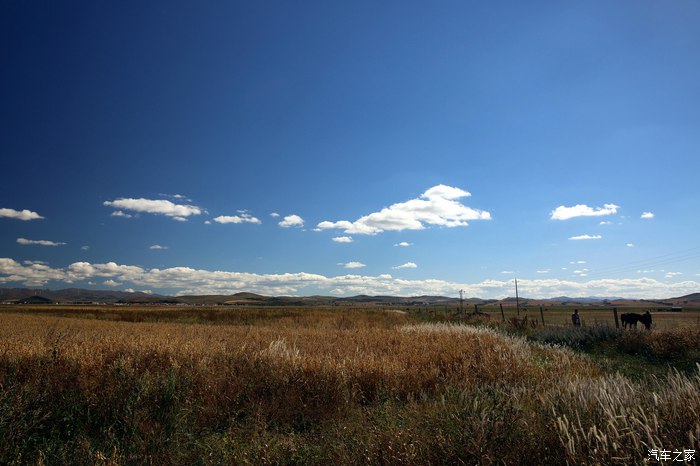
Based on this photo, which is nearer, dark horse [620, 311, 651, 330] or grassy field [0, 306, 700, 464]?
grassy field [0, 306, 700, 464]

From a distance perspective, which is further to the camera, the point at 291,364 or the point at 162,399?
the point at 291,364

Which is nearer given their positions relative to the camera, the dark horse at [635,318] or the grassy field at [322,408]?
the grassy field at [322,408]

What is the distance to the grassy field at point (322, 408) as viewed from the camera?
3.85 m

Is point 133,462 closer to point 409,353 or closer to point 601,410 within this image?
point 601,410

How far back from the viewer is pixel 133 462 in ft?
16.0

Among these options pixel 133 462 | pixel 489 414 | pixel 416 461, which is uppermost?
pixel 489 414

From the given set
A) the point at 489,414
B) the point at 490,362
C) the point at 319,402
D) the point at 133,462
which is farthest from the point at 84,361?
the point at 490,362

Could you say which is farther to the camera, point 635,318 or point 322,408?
point 635,318

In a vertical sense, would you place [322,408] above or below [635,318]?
below

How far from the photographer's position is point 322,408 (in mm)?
6844

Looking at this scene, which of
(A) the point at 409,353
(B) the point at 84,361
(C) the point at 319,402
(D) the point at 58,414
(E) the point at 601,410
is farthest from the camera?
(A) the point at 409,353

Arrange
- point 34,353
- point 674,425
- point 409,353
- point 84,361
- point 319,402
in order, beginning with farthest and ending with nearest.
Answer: point 409,353 < point 34,353 < point 84,361 < point 319,402 < point 674,425

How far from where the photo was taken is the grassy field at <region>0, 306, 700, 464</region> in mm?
3854

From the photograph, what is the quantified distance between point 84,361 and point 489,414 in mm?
8012
